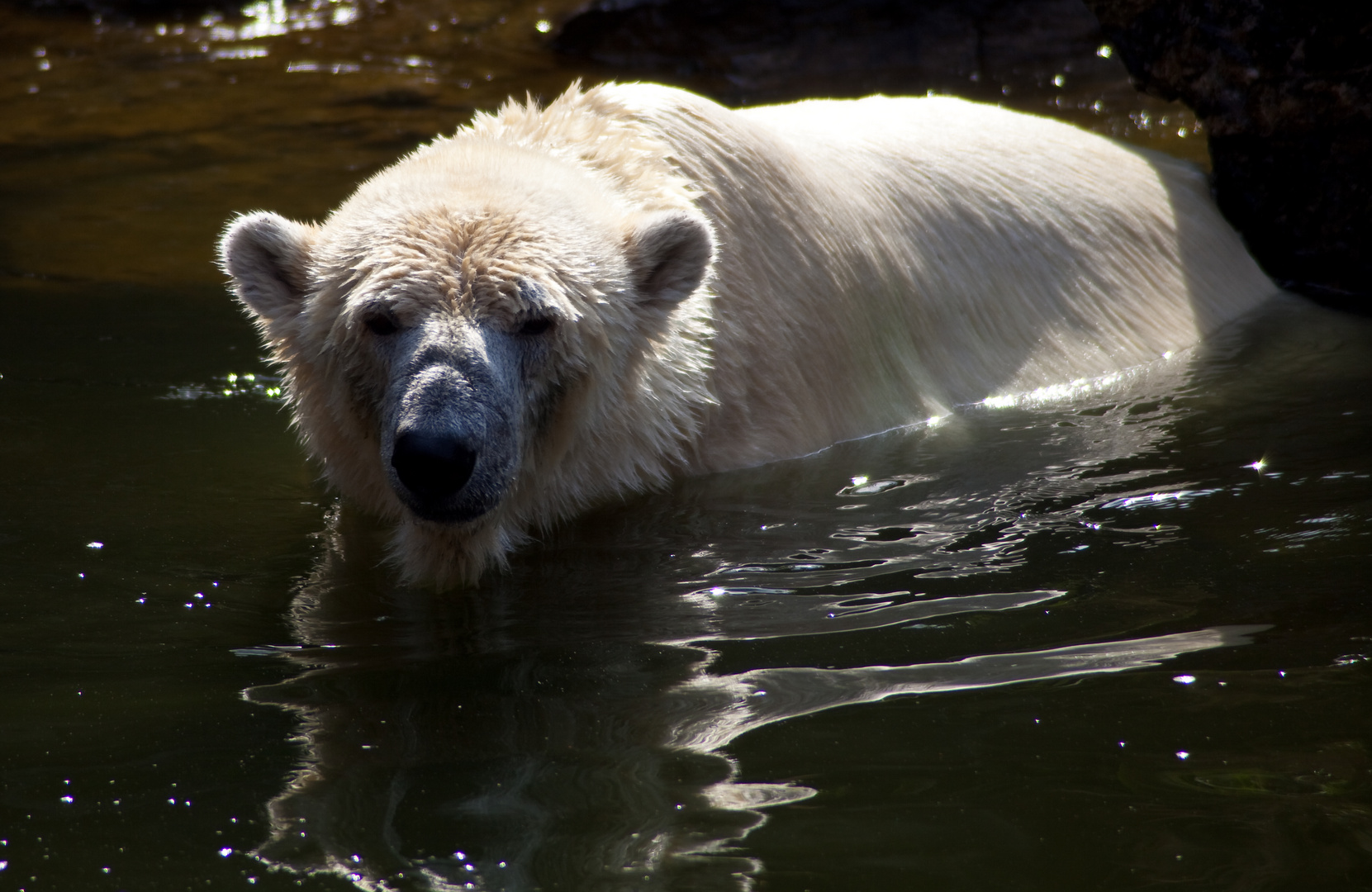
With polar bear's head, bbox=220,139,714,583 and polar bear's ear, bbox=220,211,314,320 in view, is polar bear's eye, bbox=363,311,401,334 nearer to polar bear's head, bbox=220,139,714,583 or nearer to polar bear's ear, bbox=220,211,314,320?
polar bear's head, bbox=220,139,714,583

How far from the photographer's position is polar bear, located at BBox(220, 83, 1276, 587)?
310 centimetres

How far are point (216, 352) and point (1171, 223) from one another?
413 cm

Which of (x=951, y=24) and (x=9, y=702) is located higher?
(x=951, y=24)

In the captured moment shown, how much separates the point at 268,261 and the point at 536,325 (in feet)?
2.59

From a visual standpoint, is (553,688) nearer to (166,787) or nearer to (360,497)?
(166,787)

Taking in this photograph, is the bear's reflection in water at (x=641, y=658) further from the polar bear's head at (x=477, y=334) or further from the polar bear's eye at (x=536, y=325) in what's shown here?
the polar bear's eye at (x=536, y=325)

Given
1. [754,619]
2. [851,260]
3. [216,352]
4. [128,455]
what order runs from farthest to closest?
[216,352] → [851,260] → [128,455] → [754,619]

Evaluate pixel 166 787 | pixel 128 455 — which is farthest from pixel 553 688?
pixel 128 455

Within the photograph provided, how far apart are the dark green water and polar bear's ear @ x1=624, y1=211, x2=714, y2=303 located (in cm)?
68

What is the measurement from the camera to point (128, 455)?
4.06m

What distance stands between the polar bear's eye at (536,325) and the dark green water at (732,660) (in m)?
0.67

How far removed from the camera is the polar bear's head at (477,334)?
2.99 m

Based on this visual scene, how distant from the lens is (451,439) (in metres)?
2.84

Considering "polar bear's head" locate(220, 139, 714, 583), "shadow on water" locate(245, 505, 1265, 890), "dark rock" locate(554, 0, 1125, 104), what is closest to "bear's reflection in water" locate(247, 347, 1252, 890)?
"shadow on water" locate(245, 505, 1265, 890)
